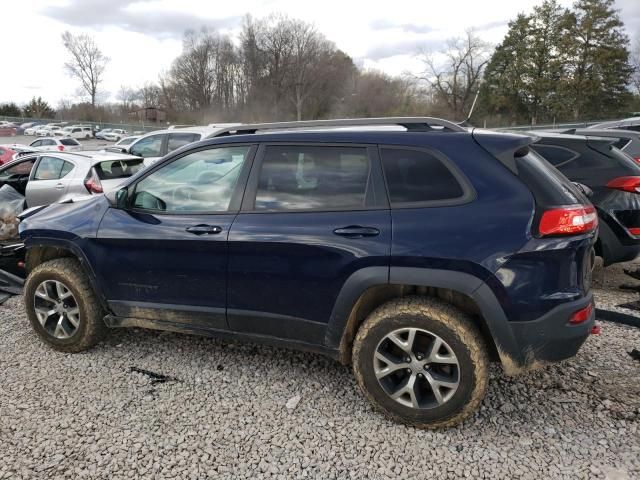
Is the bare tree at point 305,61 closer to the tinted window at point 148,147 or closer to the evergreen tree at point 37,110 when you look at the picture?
the evergreen tree at point 37,110

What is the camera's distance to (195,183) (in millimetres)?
3316

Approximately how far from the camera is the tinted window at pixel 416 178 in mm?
2615

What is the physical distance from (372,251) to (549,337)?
104 cm

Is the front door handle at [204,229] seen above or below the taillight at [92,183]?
above

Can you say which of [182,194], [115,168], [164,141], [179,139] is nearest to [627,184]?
[182,194]

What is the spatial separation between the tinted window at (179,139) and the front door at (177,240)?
7.04 meters

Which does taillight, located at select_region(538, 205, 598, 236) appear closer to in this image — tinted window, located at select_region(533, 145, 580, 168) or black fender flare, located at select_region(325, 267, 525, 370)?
black fender flare, located at select_region(325, 267, 525, 370)

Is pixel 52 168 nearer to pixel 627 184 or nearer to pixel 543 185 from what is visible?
pixel 543 185

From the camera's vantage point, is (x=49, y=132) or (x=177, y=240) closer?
(x=177, y=240)

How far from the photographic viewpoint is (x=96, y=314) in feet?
11.7

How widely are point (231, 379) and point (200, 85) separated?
257 ft

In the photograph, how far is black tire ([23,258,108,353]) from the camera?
140 inches

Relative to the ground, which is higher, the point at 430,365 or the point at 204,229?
the point at 204,229

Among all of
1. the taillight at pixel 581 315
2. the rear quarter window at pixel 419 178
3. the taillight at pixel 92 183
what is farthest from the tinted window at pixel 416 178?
the taillight at pixel 92 183
